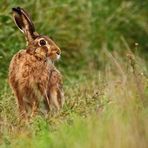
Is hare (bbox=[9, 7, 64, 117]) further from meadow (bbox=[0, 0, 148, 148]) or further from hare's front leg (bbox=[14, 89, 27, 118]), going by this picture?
meadow (bbox=[0, 0, 148, 148])

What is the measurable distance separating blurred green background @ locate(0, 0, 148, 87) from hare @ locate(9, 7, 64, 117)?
2986 mm

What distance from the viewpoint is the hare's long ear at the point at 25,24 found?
1028cm

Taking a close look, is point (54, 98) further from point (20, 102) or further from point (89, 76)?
point (89, 76)

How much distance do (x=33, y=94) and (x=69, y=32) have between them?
492cm

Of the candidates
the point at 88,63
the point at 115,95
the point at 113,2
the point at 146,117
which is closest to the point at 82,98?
the point at 115,95

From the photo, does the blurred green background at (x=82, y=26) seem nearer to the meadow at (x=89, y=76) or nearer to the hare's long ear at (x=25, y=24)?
the meadow at (x=89, y=76)

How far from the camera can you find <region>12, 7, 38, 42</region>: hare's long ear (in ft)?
33.7

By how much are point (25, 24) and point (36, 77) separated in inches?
33.2

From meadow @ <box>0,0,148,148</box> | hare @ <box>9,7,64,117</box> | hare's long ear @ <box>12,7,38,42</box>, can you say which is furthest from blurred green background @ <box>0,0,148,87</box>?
hare @ <box>9,7,64,117</box>

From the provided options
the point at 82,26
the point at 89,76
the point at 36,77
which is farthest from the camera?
the point at 82,26

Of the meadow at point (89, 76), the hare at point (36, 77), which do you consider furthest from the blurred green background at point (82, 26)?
the hare at point (36, 77)

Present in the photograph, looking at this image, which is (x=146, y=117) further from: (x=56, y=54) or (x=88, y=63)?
(x=88, y=63)

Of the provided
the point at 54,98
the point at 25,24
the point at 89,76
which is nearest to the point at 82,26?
the point at 89,76

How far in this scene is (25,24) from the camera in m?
10.5
